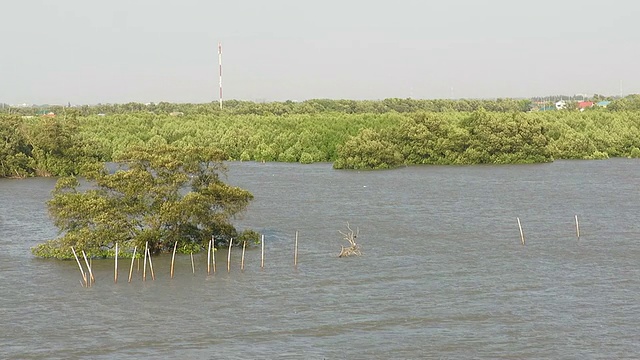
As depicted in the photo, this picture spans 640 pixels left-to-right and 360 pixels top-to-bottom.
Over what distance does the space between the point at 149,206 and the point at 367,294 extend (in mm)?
9321

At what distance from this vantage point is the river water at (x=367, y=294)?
21.7 meters

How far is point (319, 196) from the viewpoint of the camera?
51.1 meters

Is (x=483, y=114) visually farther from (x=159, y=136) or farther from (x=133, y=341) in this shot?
(x=133, y=341)

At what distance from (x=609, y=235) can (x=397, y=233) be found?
27.5 ft

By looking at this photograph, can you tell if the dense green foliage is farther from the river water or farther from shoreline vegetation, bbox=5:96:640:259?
the river water

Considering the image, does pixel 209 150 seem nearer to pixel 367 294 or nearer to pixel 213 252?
pixel 213 252

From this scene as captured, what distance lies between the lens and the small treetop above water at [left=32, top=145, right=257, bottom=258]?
3042 cm

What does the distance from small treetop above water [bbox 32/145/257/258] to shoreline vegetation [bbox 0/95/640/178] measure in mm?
28969

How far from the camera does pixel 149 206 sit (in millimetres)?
31562

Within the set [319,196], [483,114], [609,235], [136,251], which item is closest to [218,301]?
[136,251]

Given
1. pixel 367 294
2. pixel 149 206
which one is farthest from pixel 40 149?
pixel 367 294

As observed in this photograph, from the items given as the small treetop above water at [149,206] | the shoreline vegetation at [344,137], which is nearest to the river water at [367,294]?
the small treetop above water at [149,206]

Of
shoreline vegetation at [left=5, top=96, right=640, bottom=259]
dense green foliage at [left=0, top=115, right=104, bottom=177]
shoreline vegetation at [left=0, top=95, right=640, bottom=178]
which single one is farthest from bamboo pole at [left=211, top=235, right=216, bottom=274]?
dense green foliage at [left=0, top=115, right=104, bottom=177]

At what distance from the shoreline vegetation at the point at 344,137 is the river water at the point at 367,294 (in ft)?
79.3
